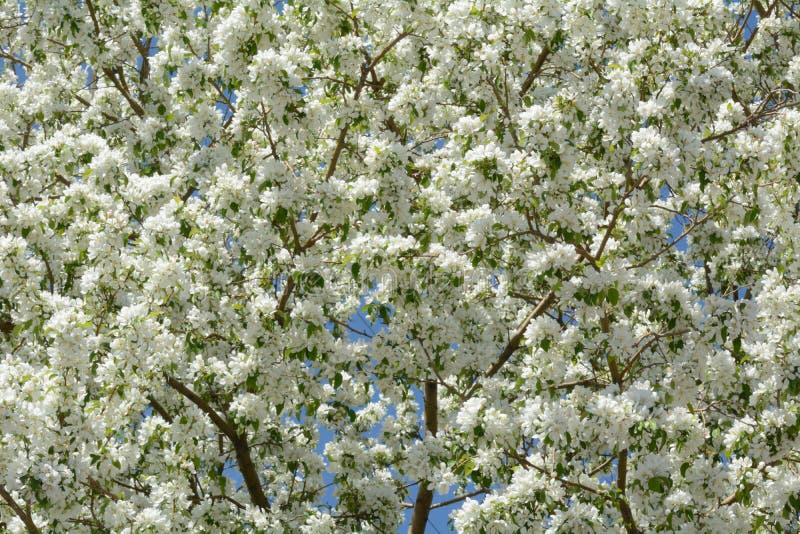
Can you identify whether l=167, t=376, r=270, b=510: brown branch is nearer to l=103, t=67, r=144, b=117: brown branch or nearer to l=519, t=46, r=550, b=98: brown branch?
l=103, t=67, r=144, b=117: brown branch

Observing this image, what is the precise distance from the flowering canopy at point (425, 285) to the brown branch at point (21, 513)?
19 cm

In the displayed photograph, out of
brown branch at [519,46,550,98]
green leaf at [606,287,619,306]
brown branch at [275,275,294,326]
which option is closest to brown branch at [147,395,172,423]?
brown branch at [275,275,294,326]

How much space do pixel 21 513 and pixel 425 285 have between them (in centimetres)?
423

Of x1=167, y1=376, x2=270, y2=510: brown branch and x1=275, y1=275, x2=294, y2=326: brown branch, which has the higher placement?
x1=275, y1=275, x2=294, y2=326: brown branch

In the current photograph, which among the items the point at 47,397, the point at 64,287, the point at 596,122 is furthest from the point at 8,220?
the point at 596,122

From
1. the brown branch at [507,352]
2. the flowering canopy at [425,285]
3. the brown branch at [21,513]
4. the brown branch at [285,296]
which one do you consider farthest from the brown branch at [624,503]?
the brown branch at [21,513]

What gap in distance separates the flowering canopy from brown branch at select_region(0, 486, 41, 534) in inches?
7.6

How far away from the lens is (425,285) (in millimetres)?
10211

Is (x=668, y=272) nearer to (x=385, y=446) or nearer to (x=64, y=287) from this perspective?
(x=385, y=446)

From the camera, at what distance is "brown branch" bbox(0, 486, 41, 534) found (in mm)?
8484

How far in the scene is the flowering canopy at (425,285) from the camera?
930cm

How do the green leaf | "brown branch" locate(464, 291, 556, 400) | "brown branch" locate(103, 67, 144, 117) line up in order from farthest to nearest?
"brown branch" locate(103, 67, 144, 117)
"brown branch" locate(464, 291, 556, 400)
the green leaf

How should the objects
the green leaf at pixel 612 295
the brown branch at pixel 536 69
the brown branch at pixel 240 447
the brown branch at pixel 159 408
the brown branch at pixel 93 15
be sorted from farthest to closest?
the brown branch at pixel 93 15
the brown branch at pixel 536 69
the brown branch at pixel 159 408
the brown branch at pixel 240 447
the green leaf at pixel 612 295

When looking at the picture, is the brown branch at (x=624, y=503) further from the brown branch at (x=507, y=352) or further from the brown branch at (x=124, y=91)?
the brown branch at (x=124, y=91)
